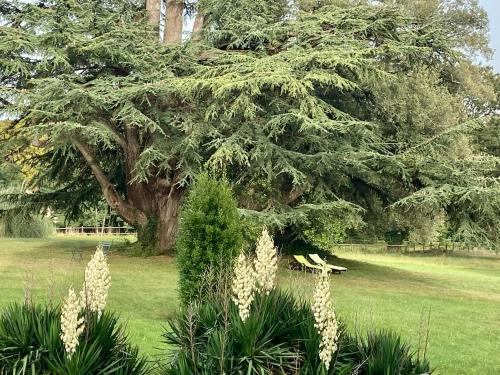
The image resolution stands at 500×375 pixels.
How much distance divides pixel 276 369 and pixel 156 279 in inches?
410

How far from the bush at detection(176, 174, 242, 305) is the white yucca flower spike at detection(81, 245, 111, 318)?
3.31 metres

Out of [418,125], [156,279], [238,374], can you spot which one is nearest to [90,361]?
[238,374]

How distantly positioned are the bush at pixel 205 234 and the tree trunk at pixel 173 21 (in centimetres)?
1465

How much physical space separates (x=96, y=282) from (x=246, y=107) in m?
11.9

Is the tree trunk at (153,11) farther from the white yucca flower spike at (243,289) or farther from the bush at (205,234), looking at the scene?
the white yucca flower spike at (243,289)

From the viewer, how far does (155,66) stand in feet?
59.5

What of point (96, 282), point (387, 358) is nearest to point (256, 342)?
point (387, 358)

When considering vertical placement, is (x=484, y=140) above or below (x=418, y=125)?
above

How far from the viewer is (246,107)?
51.9 feet

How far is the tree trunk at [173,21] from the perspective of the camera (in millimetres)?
21625

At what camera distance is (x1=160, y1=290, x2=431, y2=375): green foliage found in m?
4.20

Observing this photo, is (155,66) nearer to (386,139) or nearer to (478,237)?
(386,139)

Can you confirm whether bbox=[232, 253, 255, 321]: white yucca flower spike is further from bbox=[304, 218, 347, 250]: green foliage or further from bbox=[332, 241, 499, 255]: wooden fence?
bbox=[332, 241, 499, 255]: wooden fence

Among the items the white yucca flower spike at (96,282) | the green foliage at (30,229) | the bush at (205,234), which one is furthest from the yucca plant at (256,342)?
the green foliage at (30,229)
